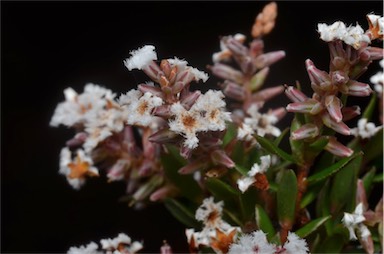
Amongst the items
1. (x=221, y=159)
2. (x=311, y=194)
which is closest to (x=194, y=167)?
(x=221, y=159)

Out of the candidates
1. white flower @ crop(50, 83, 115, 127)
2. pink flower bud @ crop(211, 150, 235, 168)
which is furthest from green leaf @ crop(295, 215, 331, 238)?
white flower @ crop(50, 83, 115, 127)

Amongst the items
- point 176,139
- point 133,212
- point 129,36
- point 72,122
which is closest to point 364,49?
point 176,139

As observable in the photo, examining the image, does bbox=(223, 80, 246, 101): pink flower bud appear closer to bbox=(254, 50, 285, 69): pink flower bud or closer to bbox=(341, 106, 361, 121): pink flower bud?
bbox=(254, 50, 285, 69): pink flower bud

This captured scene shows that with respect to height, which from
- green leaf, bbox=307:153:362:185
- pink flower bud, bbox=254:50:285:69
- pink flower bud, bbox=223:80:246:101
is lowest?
green leaf, bbox=307:153:362:185

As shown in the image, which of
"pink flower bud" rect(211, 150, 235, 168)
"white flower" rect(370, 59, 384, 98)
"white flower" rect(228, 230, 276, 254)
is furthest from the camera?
"white flower" rect(370, 59, 384, 98)

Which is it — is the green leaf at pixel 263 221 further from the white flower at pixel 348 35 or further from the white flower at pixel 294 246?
the white flower at pixel 348 35

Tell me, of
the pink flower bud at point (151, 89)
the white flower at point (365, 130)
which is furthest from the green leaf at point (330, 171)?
the pink flower bud at point (151, 89)
